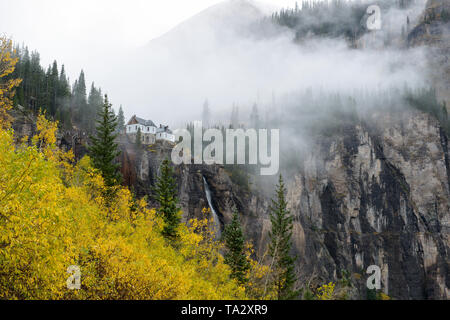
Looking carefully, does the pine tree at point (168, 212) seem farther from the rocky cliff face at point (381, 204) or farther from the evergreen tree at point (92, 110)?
the evergreen tree at point (92, 110)

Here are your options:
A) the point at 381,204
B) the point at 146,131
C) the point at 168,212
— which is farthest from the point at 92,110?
the point at 381,204

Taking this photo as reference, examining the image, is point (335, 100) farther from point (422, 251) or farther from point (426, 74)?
point (422, 251)

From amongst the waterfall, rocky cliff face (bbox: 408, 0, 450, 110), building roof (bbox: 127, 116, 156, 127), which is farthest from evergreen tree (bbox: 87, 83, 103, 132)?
rocky cliff face (bbox: 408, 0, 450, 110)

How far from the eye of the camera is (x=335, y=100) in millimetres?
167750

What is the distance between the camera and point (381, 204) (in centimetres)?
13488

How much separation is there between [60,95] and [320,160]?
114 meters

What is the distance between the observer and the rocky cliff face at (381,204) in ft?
393

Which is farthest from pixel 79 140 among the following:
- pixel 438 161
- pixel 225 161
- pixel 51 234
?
pixel 438 161

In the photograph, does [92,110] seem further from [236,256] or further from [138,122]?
[236,256]

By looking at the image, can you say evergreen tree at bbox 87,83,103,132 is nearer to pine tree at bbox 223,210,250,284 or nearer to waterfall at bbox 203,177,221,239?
waterfall at bbox 203,177,221,239

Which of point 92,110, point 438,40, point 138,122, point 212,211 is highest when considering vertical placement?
point 438,40

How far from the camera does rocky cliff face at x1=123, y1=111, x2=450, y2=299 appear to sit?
393ft

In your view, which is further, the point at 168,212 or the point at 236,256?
the point at 236,256

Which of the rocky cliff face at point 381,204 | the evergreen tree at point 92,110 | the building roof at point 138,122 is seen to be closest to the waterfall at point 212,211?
the rocky cliff face at point 381,204
